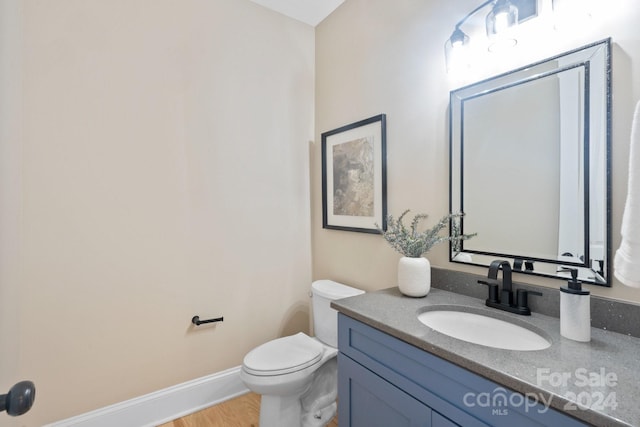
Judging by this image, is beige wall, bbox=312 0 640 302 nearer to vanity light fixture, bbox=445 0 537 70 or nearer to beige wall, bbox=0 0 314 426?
vanity light fixture, bbox=445 0 537 70

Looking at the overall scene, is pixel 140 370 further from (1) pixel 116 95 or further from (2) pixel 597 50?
(2) pixel 597 50

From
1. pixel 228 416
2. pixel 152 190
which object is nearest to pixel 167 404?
pixel 228 416

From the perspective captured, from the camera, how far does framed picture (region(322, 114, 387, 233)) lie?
180 centimetres

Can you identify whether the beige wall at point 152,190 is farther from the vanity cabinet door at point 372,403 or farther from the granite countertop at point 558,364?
the granite countertop at point 558,364

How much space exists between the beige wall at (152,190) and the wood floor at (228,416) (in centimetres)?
22

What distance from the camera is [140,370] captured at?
1712 millimetres

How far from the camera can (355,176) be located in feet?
6.50

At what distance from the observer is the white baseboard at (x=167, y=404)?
1586 millimetres

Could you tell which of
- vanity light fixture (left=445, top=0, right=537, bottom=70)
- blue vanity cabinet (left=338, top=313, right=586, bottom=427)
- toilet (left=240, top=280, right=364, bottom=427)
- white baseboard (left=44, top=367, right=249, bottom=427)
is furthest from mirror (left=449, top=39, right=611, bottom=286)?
white baseboard (left=44, top=367, right=249, bottom=427)

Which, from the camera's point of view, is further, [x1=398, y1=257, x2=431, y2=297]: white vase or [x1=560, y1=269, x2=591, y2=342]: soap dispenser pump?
[x1=398, y1=257, x2=431, y2=297]: white vase

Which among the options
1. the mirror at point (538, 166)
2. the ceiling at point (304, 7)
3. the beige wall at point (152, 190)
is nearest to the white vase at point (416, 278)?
the mirror at point (538, 166)

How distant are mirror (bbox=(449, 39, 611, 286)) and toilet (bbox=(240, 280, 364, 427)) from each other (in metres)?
0.86

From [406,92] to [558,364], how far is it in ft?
4.50

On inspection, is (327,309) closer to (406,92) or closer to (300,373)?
(300,373)
